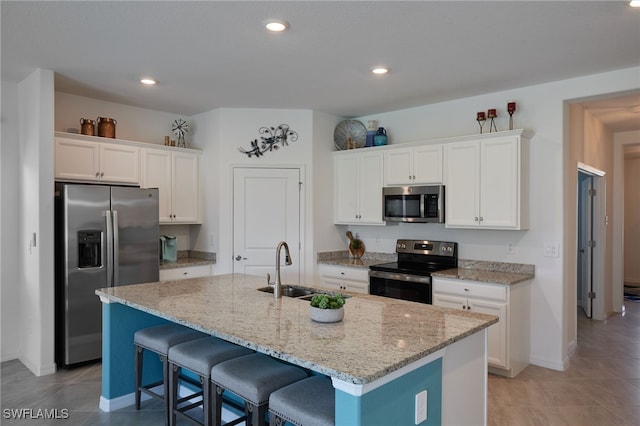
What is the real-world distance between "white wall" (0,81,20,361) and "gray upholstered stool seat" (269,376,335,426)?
3531mm

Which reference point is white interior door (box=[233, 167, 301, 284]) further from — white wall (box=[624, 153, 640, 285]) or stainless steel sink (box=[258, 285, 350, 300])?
white wall (box=[624, 153, 640, 285])

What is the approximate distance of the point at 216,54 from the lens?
334 centimetres

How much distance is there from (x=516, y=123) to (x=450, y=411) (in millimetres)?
3093

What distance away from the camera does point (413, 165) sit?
184 inches

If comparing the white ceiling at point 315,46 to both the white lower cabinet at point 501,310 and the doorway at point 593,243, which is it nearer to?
the white lower cabinet at point 501,310

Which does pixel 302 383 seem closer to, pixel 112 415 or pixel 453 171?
pixel 112 415

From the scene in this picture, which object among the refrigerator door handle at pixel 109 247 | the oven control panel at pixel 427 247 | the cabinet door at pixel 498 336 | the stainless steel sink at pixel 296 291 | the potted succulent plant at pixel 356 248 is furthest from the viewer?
the potted succulent plant at pixel 356 248

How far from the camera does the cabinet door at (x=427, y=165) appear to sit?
4.47 m

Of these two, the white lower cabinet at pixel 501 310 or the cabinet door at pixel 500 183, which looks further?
the cabinet door at pixel 500 183

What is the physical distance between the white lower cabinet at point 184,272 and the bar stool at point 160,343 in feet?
5.26

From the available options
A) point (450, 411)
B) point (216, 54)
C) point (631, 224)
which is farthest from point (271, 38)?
point (631, 224)

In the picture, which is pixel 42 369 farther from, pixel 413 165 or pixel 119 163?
pixel 413 165

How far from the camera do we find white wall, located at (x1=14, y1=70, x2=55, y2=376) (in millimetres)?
3803

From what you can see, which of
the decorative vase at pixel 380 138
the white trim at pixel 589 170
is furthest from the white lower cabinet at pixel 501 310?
the decorative vase at pixel 380 138
